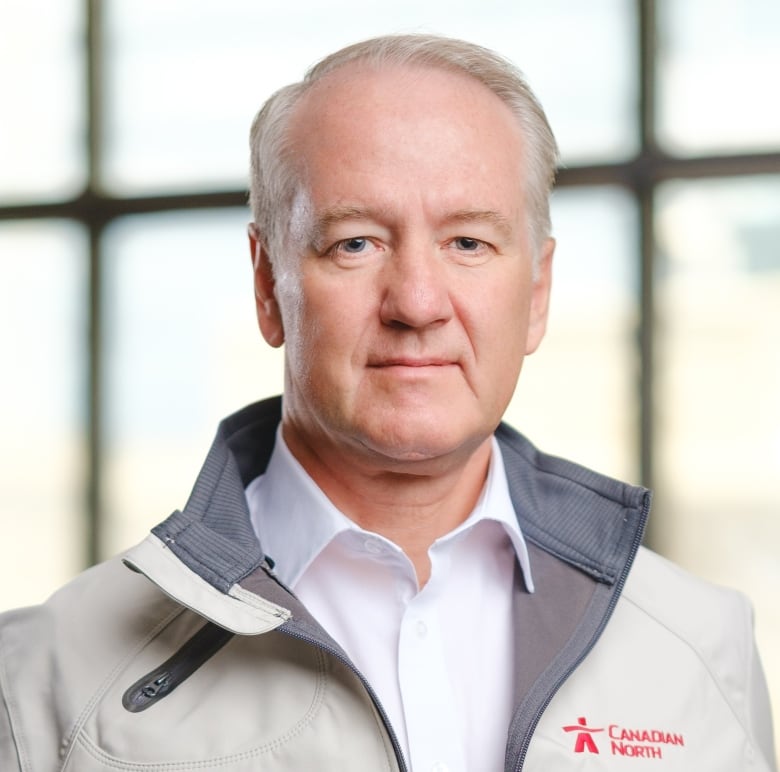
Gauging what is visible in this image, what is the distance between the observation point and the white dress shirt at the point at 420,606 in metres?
1.35

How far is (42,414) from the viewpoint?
342cm

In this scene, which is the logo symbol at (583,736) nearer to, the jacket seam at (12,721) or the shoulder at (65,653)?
the shoulder at (65,653)

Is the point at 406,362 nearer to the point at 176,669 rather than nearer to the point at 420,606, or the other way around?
the point at 420,606

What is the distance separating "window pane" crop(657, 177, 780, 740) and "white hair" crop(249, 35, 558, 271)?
4.61ft

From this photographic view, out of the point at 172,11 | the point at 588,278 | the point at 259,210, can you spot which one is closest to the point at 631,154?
the point at 588,278

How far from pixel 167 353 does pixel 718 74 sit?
5.50 feet

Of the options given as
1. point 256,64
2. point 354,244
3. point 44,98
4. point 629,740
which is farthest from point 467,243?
point 44,98

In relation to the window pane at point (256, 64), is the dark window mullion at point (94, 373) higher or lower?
lower

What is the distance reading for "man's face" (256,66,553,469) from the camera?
1.37 metres

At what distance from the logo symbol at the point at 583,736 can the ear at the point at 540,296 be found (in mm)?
497

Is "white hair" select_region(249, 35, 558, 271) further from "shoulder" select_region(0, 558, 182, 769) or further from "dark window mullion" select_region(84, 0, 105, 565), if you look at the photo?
"dark window mullion" select_region(84, 0, 105, 565)

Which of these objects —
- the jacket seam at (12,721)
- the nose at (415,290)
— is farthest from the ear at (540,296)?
the jacket seam at (12,721)

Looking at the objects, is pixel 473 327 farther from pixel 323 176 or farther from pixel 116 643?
pixel 116 643

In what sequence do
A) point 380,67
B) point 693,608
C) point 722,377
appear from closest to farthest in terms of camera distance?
point 380,67
point 693,608
point 722,377
